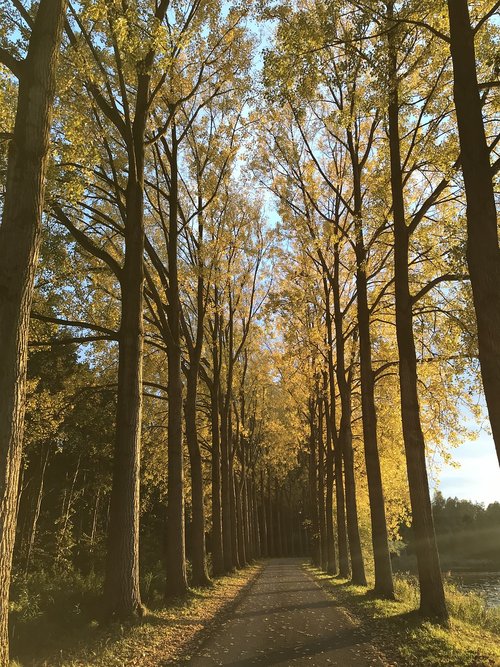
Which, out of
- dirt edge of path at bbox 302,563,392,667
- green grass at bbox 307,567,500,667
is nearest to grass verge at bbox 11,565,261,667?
dirt edge of path at bbox 302,563,392,667

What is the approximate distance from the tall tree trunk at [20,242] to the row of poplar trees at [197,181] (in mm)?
17

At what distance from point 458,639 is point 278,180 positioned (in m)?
14.0

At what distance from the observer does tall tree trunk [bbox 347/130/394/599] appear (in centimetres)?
1220

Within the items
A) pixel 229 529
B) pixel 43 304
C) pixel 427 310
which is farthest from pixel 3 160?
pixel 229 529

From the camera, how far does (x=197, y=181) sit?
16.0 metres

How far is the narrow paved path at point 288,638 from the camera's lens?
260 inches

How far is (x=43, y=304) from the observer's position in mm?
12492

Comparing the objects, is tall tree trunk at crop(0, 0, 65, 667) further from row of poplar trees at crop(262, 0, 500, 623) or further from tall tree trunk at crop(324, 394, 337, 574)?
tall tree trunk at crop(324, 394, 337, 574)

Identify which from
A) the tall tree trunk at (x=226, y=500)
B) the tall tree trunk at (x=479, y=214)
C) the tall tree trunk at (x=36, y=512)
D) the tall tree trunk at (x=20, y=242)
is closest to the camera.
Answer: the tall tree trunk at (x=20, y=242)

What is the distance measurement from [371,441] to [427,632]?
5.69 m

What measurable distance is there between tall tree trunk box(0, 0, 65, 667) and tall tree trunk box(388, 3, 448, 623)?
5.16m

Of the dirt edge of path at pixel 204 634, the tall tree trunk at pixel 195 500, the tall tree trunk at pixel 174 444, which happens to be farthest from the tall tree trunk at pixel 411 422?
the tall tree trunk at pixel 195 500

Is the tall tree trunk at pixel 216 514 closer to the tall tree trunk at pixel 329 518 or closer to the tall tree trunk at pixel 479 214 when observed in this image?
the tall tree trunk at pixel 329 518

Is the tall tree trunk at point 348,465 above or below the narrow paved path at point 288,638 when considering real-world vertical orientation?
above
